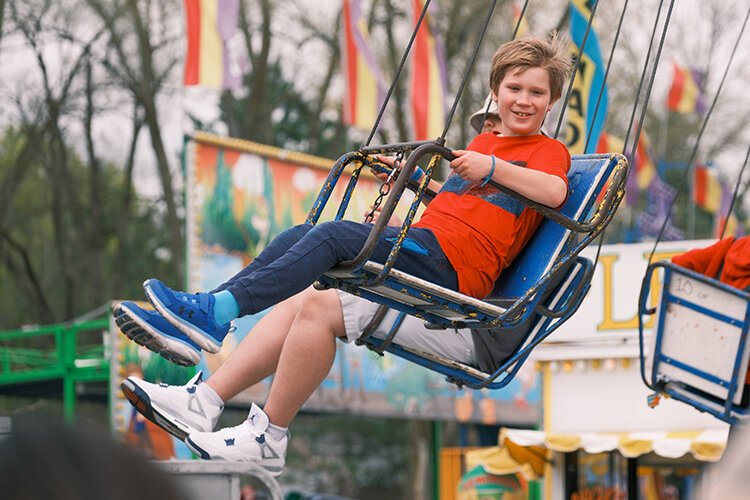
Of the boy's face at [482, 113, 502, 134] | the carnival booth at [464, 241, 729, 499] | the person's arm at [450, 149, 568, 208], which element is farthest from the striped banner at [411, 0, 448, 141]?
the person's arm at [450, 149, 568, 208]

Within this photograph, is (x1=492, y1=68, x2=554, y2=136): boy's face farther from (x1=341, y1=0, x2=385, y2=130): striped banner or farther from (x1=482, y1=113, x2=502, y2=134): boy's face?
(x1=341, y1=0, x2=385, y2=130): striped banner

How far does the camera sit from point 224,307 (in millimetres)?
3822

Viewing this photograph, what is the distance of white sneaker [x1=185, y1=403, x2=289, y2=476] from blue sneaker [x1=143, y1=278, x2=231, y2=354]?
498 millimetres

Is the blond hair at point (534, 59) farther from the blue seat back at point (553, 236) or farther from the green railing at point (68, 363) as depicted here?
the green railing at point (68, 363)

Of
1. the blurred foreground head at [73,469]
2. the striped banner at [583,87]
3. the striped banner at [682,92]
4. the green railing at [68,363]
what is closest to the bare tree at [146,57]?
the green railing at [68,363]

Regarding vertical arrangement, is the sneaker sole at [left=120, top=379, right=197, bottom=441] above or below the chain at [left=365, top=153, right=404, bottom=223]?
below

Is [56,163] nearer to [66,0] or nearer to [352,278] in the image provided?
[66,0]

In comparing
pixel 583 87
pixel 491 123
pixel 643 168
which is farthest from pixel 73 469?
pixel 643 168

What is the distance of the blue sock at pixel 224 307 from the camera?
3820 mm

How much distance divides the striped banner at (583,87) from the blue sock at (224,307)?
29.8 ft

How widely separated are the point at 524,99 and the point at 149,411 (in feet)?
5.01

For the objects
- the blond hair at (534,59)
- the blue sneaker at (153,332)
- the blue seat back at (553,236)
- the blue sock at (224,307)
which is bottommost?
the blue sneaker at (153,332)

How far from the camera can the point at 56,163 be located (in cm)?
2661

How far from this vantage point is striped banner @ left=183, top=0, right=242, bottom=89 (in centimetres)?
1432
